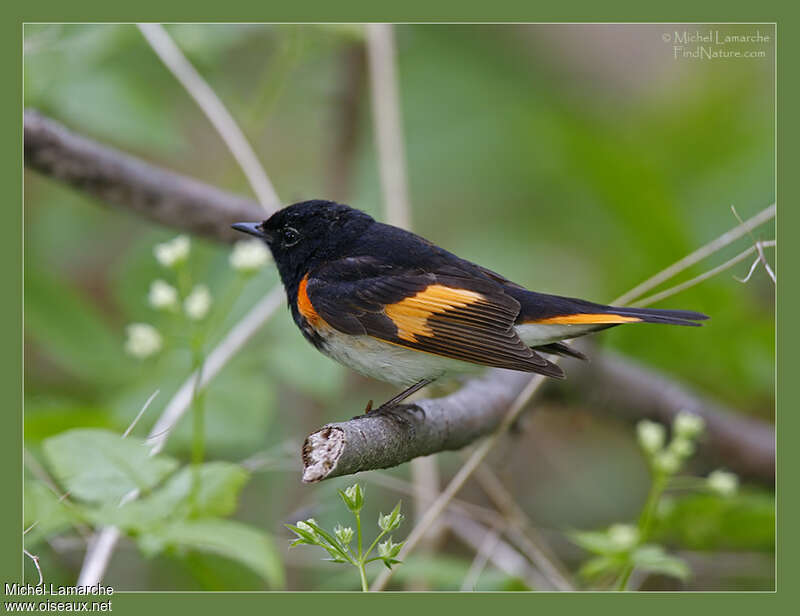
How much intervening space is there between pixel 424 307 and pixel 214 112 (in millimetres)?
1239

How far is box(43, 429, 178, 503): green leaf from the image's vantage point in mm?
1970

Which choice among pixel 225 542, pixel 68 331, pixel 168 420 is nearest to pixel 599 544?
pixel 225 542

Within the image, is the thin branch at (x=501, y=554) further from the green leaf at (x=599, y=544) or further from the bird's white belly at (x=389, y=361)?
the bird's white belly at (x=389, y=361)

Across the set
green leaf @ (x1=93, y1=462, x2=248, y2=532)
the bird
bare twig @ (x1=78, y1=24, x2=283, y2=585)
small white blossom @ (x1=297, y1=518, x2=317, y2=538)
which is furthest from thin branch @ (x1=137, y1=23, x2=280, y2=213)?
small white blossom @ (x1=297, y1=518, x2=317, y2=538)

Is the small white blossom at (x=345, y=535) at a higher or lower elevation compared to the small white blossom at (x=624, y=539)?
higher

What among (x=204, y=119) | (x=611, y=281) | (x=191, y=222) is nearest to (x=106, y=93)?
(x=191, y=222)

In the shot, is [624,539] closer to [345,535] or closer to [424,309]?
[424,309]

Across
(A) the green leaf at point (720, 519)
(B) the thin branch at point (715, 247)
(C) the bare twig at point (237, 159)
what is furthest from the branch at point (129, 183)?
(A) the green leaf at point (720, 519)

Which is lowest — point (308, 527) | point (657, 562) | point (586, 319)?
point (657, 562)

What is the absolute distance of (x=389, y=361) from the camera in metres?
2.34

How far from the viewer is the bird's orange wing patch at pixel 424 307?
227 centimetres

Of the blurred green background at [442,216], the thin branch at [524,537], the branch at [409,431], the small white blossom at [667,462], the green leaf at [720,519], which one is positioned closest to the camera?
the branch at [409,431]

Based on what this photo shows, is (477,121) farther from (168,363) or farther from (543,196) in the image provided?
(168,363)

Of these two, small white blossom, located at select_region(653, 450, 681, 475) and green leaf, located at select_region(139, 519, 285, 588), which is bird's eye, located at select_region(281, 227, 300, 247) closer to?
green leaf, located at select_region(139, 519, 285, 588)
